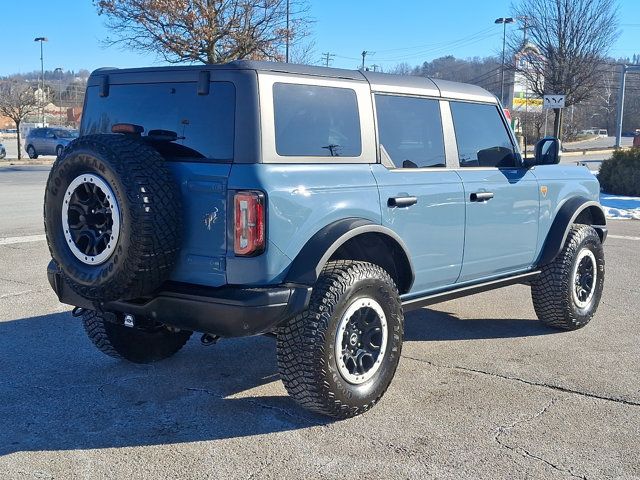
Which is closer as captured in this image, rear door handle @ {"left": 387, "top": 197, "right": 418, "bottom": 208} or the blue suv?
the blue suv

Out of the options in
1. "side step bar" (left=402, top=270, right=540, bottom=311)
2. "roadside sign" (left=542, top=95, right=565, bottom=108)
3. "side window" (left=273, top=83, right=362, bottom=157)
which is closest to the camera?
"side window" (left=273, top=83, right=362, bottom=157)

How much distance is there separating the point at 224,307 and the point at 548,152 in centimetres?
332

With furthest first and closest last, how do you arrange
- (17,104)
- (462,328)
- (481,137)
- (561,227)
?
(17,104), (462,328), (561,227), (481,137)

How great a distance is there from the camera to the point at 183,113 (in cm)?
403

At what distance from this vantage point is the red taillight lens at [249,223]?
143 inches

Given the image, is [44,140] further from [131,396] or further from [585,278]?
[131,396]

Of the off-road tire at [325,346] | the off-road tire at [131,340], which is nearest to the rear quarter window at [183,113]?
the off-road tire at [325,346]

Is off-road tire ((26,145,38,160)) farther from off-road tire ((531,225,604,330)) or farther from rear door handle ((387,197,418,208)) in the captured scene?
rear door handle ((387,197,418,208))

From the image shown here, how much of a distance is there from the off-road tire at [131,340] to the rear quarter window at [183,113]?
134cm

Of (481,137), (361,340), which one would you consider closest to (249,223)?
(361,340)

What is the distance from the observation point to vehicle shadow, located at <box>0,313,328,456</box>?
153 inches

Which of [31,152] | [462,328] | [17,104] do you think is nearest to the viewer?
[462,328]

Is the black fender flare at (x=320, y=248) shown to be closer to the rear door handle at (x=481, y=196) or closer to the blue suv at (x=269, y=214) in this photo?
the blue suv at (x=269, y=214)

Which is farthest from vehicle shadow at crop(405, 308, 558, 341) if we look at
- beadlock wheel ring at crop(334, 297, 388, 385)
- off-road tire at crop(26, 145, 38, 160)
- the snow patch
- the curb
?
off-road tire at crop(26, 145, 38, 160)
